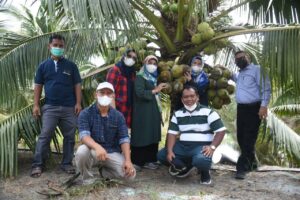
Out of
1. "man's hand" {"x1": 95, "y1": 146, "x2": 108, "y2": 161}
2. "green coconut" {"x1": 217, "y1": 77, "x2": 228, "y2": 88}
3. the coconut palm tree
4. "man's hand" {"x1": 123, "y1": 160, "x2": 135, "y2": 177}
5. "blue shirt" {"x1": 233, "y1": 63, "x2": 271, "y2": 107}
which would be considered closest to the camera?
"man's hand" {"x1": 95, "y1": 146, "x2": 108, "y2": 161}

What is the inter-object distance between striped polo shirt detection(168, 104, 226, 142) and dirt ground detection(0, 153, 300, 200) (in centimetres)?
55

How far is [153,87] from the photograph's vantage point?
17.3ft

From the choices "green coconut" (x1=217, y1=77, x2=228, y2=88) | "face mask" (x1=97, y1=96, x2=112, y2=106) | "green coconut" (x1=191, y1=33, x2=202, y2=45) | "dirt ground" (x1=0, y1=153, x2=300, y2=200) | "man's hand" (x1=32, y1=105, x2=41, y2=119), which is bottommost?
"dirt ground" (x1=0, y1=153, x2=300, y2=200)

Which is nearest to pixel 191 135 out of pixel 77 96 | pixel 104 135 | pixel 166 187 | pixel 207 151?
pixel 207 151

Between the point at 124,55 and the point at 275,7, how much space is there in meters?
2.22

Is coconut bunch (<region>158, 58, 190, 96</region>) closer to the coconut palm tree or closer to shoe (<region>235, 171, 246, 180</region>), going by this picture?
the coconut palm tree

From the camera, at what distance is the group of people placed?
4.64 m

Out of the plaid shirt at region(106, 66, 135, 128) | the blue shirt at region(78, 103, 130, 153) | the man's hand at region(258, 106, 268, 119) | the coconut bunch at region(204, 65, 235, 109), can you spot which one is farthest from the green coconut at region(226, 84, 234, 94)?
the blue shirt at region(78, 103, 130, 153)

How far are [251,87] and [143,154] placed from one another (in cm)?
160

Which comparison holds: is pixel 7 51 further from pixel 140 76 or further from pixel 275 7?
pixel 275 7

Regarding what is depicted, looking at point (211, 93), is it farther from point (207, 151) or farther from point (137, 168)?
point (137, 168)

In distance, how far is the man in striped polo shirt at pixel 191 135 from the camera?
4.86m

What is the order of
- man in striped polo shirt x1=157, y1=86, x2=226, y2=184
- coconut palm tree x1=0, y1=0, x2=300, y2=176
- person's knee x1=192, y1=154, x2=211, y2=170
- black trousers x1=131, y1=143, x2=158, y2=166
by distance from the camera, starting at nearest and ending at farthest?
coconut palm tree x1=0, y1=0, x2=300, y2=176 < person's knee x1=192, y1=154, x2=211, y2=170 < man in striped polo shirt x1=157, y1=86, x2=226, y2=184 < black trousers x1=131, y1=143, x2=158, y2=166

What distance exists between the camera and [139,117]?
529cm
